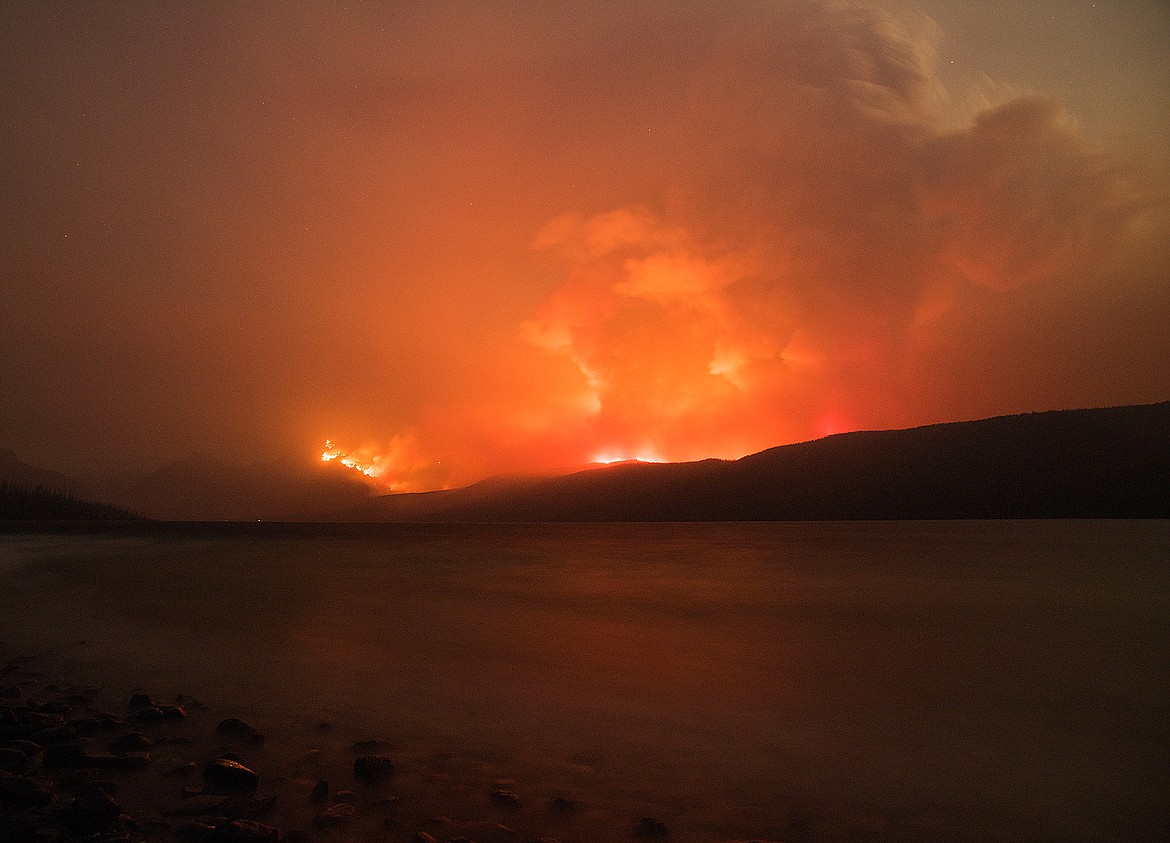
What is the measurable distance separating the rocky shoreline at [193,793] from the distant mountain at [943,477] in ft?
401

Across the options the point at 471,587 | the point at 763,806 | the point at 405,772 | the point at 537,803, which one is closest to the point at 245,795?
the point at 405,772

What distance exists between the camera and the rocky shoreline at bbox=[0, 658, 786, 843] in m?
3.49

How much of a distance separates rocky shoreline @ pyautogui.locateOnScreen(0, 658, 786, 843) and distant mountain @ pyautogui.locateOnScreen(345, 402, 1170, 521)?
401ft

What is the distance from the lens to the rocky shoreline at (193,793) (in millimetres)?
3486

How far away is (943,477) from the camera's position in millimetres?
121750

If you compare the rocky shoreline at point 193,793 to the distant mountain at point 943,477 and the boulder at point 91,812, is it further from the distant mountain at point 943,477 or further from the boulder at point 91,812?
the distant mountain at point 943,477

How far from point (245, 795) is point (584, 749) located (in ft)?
8.29

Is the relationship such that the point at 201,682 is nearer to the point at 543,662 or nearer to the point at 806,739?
the point at 543,662

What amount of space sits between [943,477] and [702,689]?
13461cm

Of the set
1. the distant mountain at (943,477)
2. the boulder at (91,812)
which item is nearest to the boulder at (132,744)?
the boulder at (91,812)

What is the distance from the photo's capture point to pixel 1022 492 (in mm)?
110938

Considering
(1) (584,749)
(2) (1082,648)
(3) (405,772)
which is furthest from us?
(2) (1082,648)

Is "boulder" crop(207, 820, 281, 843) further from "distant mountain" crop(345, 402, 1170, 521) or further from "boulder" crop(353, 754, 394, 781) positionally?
"distant mountain" crop(345, 402, 1170, 521)

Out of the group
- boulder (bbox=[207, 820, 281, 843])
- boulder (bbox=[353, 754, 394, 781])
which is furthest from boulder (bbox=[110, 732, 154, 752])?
boulder (bbox=[207, 820, 281, 843])
